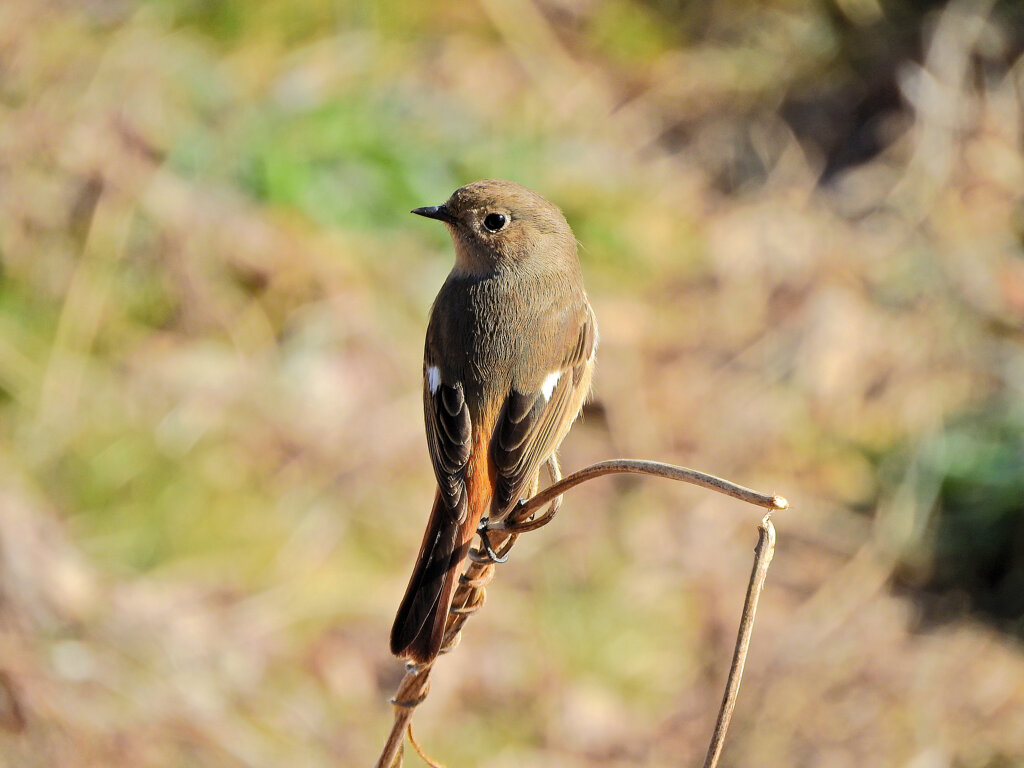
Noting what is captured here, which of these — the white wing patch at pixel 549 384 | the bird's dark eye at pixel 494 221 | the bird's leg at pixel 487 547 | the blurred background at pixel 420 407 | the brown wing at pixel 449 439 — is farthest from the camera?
the blurred background at pixel 420 407

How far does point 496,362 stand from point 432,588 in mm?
721

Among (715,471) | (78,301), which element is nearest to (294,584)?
(78,301)

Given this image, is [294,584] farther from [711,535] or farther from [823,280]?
[823,280]

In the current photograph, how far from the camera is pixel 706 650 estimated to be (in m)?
5.25

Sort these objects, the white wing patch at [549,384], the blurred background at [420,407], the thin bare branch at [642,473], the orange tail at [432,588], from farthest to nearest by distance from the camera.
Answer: the blurred background at [420,407] → the white wing patch at [549,384] → the orange tail at [432,588] → the thin bare branch at [642,473]

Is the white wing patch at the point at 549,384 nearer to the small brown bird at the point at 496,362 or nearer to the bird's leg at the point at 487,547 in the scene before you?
the small brown bird at the point at 496,362

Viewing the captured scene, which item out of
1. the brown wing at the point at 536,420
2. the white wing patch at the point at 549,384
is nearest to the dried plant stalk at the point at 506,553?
the brown wing at the point at 536,420

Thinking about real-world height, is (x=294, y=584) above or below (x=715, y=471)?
below

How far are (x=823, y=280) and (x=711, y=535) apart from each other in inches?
70.9

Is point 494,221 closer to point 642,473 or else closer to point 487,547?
point 487,547

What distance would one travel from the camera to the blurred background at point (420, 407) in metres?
4.70

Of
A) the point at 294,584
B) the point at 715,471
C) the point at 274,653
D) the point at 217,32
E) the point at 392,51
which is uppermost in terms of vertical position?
the point at 392,51

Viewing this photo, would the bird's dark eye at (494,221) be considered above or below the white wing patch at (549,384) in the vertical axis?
above

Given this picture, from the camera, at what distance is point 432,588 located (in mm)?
2496
